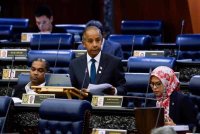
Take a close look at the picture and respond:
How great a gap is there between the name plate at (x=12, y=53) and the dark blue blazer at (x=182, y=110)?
11.7 ft

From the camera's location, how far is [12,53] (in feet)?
31.1

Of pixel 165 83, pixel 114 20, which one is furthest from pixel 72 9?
pixel 165 83

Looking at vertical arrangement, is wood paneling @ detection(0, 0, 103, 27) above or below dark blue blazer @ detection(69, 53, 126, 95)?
above

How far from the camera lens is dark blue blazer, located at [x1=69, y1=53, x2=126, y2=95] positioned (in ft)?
23.2

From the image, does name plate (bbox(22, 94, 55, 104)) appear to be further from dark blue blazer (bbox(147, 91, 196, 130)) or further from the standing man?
the standing man

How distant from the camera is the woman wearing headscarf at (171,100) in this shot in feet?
20.2

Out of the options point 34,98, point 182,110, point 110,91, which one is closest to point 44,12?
point 34,98

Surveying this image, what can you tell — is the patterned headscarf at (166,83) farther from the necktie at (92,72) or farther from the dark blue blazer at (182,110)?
the necktie at (92,72)

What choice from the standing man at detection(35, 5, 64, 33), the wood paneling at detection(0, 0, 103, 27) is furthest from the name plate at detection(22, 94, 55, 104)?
the wood paneling at detection(0, 0, 103, 27)

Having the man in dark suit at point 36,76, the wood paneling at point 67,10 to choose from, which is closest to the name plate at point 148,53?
the man in dark suit at point 36,76

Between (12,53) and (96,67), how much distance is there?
101 inches

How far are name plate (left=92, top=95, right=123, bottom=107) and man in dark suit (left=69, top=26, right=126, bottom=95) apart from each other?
0.42 meters

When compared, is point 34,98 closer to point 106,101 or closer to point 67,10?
point 106,101

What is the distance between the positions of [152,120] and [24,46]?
Answer: 16.2ft
